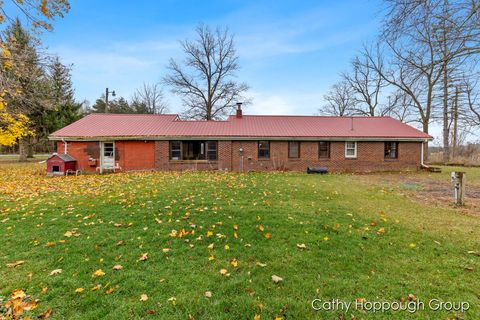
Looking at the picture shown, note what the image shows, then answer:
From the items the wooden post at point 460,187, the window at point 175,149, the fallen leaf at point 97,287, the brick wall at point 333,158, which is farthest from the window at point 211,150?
the fallen leaf at point 97,287

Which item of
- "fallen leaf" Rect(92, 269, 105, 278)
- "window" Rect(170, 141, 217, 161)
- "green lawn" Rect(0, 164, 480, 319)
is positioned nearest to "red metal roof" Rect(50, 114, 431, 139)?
"window" Rect(170, 141, 217, 161)

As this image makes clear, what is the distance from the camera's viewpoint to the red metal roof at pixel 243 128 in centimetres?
1650

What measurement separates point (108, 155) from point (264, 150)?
35.2 feet

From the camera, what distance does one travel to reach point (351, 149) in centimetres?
1744

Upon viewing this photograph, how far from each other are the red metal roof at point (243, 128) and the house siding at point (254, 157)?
1.95ft

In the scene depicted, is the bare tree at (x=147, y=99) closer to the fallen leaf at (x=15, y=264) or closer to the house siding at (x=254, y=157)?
the house siding at (x=254, y=157)

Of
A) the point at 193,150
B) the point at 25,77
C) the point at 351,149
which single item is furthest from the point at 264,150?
the point at 25,77

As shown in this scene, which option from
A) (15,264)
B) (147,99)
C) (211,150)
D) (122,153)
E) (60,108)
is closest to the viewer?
(15,264)

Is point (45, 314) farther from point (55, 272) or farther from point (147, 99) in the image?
point (147, 99)

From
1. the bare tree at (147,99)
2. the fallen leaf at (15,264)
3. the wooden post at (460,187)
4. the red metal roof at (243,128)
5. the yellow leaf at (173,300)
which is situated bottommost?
the yellow leaf at (173,300)

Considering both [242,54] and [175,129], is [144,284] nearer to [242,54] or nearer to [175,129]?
[175,129]

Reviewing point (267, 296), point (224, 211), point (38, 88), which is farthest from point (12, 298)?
point (38, 88)

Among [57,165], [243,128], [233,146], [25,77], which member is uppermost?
[25,77]

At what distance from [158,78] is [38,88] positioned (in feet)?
64.2
